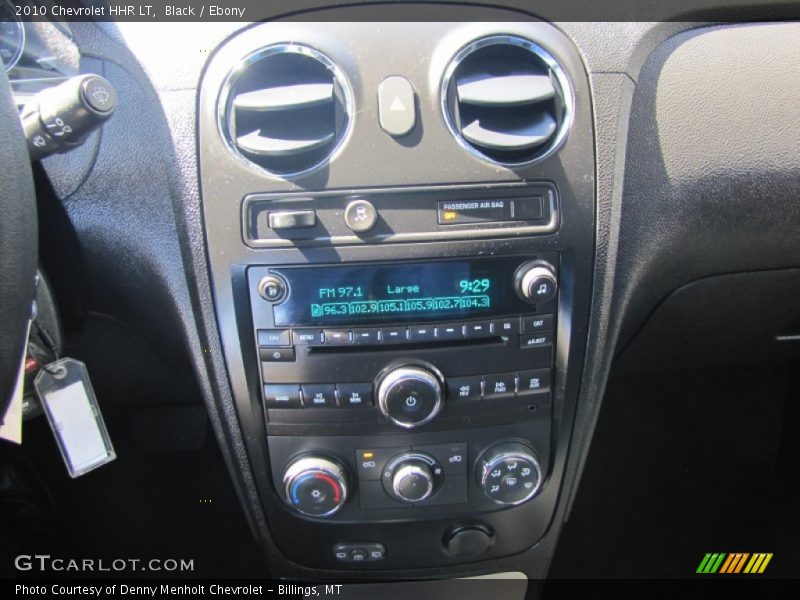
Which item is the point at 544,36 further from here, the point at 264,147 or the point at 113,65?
the point at 113,65

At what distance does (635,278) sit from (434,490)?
391mm

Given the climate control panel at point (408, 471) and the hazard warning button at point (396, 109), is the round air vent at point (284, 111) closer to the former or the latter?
the hazard warning button at point (396, 109)

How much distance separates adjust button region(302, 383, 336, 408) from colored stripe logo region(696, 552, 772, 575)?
107cm

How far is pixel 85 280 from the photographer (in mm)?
1045

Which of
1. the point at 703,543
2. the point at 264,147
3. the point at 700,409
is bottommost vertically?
the point at 703,543

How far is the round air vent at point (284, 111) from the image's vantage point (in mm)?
771

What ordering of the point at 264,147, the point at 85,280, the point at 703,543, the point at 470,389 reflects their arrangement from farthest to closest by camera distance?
the point at 703,543 → the point at 85,280 → the point at 470,389 → the point at 264,147

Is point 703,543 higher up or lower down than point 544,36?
lower down

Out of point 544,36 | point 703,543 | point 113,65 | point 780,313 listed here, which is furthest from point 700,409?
point 113,65

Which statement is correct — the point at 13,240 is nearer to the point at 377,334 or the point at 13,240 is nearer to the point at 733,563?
the point at 377,334

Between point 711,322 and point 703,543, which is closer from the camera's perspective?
point 711,322

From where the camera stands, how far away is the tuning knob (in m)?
0.82

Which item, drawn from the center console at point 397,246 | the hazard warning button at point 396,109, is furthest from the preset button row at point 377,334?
the hazard warning button at point 396,109

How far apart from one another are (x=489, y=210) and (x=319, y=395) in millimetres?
301
